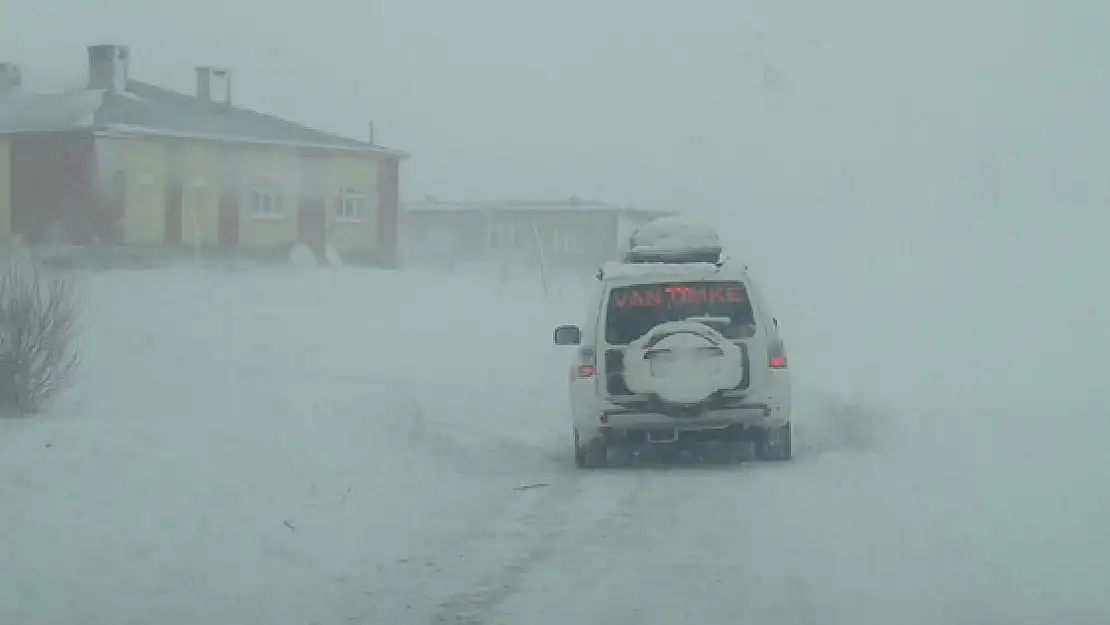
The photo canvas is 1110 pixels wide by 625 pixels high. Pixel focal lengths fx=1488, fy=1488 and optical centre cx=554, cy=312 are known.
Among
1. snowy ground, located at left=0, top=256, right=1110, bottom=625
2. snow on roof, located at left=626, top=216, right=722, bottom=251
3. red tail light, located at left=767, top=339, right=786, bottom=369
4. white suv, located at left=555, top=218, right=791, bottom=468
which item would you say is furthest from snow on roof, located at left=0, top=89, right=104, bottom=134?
red tail light, located at left=767, top=339, right=786, bottom=369

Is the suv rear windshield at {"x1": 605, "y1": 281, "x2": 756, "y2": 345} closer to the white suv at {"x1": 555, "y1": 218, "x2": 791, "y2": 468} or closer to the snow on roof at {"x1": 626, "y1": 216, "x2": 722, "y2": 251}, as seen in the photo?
the white suv at {"x1": 555, "y1": 218, "x2": 791, "y2": 468}

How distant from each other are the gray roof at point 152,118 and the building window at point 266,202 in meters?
1.36

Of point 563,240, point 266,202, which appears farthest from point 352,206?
point 563,240

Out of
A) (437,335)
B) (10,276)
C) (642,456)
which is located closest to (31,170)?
(437,335)

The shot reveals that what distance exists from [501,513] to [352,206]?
34.5 metres

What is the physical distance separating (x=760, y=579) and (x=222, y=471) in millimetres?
4410

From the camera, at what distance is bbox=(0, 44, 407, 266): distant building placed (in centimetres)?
3653

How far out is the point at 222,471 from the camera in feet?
35.8

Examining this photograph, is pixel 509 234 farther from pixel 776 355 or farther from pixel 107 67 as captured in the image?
pixel 776 355

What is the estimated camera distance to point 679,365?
43.4 feet

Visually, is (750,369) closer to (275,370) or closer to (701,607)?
(701,607)

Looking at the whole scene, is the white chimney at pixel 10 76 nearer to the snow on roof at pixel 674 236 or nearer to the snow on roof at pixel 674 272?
the snow on roof at pixel 674 236

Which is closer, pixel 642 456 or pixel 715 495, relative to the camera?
pixel 715 495

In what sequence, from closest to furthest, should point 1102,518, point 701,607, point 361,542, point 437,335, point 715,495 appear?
point 701,607
point 361,542
point 1102,518
point 715,495
point 437,335
